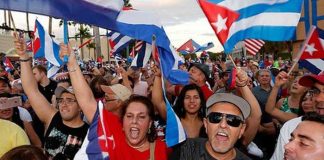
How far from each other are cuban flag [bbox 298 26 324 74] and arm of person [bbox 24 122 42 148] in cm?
304

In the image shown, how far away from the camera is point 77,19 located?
416cm

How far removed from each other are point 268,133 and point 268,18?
1.46 m

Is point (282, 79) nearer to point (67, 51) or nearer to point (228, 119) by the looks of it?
point (228, 119)

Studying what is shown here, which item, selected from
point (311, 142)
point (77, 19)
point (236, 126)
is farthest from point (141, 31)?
point (311, 142)

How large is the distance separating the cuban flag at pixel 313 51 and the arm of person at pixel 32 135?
120 inches

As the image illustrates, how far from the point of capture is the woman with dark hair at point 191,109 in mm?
4430

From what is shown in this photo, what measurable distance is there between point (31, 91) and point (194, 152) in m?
1.82

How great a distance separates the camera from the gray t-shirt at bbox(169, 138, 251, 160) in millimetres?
3051

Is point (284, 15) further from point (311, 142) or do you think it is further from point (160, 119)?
point (311, 142)

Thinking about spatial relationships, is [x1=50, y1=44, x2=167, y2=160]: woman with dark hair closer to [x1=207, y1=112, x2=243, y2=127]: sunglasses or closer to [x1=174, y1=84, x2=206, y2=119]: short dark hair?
[x1=207, y1=112, x2=243, y2=127]: sunglasses

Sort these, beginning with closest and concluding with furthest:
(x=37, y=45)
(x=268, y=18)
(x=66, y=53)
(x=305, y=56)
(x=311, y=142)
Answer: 1. (x=311, y=142)
2. (x=66, y=53)
3. (x=268, y=18)
4. (x=305, y=56)
5. (x=37, y=45)

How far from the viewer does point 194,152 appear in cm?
310

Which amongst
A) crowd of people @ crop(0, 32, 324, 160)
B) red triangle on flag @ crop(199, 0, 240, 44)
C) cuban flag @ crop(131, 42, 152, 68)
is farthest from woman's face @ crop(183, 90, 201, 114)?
red triangle on flag @ crop(199, 0, 240, 44)

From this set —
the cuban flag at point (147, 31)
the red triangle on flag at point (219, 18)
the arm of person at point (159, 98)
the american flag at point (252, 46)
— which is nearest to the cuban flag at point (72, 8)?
the cuban flag at point (147, 31)
